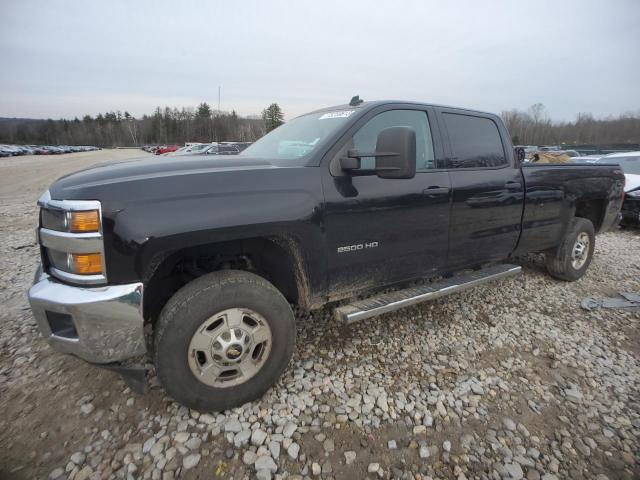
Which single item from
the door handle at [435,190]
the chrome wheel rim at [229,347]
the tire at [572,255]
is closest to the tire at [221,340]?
the chrome wheel rim at [229,347]

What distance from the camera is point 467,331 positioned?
318cm

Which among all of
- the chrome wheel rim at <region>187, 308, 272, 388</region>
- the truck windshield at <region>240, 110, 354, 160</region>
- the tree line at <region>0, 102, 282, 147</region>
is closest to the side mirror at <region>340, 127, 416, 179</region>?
the truck windshield at <region>240, 110, 354, 160</region>

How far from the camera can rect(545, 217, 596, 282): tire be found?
415cm

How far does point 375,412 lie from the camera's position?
2.21 m

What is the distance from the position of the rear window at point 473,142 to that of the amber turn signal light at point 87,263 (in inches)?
103

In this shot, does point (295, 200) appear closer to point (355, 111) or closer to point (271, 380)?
point (355, 111)

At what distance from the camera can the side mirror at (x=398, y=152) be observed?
2.15 m

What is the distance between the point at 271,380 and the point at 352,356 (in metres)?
0.76

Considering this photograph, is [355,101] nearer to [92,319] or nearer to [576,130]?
[92,319]

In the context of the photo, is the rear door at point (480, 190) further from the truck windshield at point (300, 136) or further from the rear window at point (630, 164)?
the rear window at point (630, 164)

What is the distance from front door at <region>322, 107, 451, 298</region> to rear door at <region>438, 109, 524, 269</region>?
16cm

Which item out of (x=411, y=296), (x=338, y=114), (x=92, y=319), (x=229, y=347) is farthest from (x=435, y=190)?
(x=92, y=319)

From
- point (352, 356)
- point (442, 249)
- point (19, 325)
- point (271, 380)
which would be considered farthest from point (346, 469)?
point (19, 325)

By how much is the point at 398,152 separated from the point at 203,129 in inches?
3110
